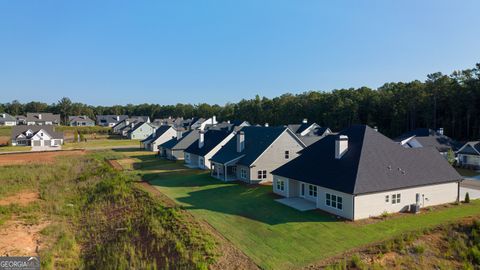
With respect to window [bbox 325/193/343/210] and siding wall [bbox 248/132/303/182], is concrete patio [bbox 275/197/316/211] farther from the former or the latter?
siding wall [bbox 248/132/303/182]

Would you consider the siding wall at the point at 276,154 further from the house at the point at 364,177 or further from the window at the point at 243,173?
the house at the point at 364,177

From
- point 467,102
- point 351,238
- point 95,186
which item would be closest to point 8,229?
point 95,186

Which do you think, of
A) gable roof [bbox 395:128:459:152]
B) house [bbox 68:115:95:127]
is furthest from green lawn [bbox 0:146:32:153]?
gable roof [bbox 395:128:459:152]

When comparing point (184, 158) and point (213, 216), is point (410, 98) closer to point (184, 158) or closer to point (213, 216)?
point (184, 158)

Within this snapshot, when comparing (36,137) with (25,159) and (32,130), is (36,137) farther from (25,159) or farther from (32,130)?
(25,159)

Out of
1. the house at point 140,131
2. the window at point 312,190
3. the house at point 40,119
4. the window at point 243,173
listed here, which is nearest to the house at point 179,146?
the window at point 243,173

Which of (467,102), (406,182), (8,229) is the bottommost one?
(8,229)
